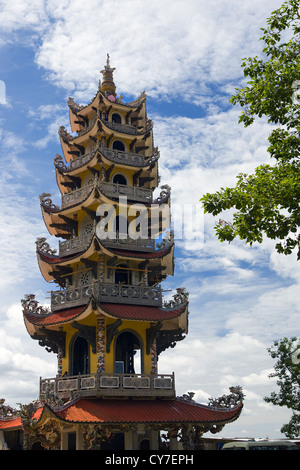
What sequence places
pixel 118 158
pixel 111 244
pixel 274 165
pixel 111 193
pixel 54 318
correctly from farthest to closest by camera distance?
1. pixel 118 158
2. pixel 111 193
3. pixel 111 244
4. pixel 54 318
5. pixel 274 165

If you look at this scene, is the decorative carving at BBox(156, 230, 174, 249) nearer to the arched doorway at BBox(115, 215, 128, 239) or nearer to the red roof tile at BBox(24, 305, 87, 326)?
the arched doorway at BBox(115, 215, 128, 239)

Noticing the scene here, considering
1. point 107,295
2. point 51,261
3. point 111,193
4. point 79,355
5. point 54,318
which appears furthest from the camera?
point 111,193

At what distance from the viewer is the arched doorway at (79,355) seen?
78.2 ft

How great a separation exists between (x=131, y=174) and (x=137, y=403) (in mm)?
13240

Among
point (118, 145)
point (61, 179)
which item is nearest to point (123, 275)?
point (61, 179)

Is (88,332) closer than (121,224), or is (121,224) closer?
(88,332)

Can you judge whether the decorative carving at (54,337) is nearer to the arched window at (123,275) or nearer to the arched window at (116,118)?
the arched window at (123,275)

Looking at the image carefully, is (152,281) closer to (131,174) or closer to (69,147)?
(131,174)

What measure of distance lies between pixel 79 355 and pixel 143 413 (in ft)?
17.2

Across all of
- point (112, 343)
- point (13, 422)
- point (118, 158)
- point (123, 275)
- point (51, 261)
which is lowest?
point (13, 422)

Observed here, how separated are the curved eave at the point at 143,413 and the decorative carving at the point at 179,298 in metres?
4.63

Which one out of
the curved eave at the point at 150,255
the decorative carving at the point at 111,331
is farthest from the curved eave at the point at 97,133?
the decorative carving at the point at 111,331

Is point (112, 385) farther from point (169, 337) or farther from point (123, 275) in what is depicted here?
point (123, 275)

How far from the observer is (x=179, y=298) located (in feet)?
80.6
